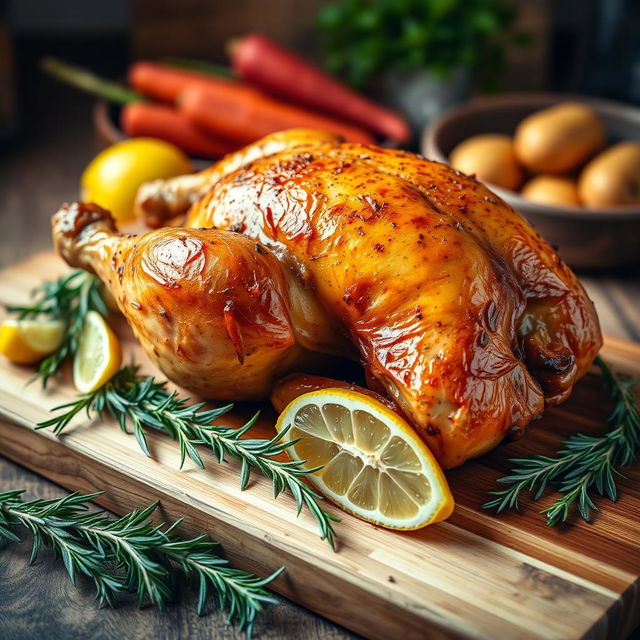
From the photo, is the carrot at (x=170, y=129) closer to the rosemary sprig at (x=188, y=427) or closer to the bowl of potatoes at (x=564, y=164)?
the bowl of potatoes at (x=564, y=164)

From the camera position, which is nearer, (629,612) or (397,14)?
(629,612)

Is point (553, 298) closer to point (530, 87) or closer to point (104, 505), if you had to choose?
point (104, 505)

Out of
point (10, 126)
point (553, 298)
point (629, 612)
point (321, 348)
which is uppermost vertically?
point (553, 298)

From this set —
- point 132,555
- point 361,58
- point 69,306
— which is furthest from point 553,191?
point 132,555

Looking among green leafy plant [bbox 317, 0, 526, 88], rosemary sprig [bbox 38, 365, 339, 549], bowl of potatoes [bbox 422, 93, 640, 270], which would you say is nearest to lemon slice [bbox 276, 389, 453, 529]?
rosemary sprig [bbox 38, 365, 339, 549]

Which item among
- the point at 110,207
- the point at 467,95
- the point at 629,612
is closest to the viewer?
the point at 629,612

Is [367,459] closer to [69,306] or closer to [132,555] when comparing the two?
[132,555]

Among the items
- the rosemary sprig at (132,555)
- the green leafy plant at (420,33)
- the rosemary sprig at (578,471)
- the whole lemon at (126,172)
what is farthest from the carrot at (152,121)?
the rosemary sprig at (578,471)

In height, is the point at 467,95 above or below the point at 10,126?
above

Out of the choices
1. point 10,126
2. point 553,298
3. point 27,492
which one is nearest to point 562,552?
point 553,298
